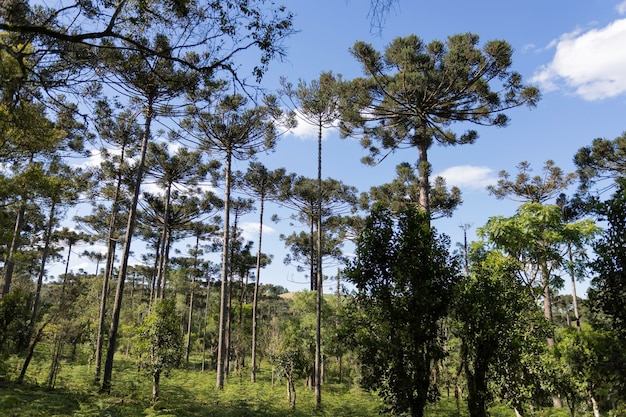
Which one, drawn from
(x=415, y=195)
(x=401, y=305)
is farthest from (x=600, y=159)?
(x=401, y=305)

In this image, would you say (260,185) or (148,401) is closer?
(148,401)

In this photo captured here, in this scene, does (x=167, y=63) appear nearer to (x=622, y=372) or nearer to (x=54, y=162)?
(x=54, y=162)

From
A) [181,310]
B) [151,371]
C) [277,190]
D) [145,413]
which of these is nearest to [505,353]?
[145,413]

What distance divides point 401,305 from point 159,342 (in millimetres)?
10822

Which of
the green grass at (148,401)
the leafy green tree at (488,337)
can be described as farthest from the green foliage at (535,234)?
the green grass at (148,401)

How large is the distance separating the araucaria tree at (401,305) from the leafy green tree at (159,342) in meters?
9.52

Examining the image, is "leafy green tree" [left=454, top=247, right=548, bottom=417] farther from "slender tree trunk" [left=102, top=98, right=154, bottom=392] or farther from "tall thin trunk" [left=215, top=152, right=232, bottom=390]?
"tall thin trunk" [left=215, top=152, right=232, bottom=390]

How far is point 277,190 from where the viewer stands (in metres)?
28.0

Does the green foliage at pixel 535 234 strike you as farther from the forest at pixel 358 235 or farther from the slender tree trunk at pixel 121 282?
the slender tree trunk at pixel 121 282

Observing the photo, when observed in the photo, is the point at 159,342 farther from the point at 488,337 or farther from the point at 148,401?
the point at 488,337

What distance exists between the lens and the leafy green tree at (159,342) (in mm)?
14391

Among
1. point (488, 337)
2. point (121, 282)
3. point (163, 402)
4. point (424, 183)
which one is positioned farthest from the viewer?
point (121, 282)

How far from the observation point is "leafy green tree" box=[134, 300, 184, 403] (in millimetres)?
14391

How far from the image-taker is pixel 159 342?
1464cm
